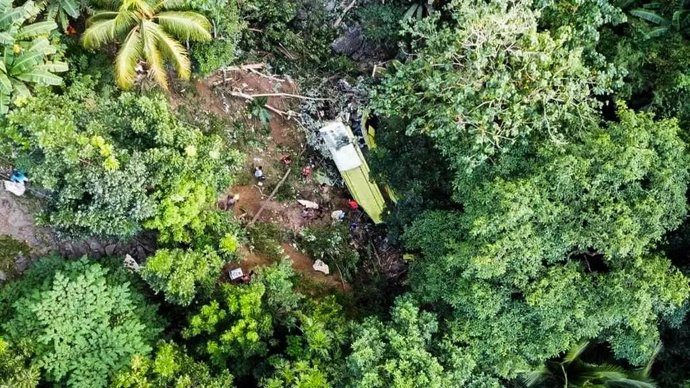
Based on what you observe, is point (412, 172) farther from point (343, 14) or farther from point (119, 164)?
point (119, 164)

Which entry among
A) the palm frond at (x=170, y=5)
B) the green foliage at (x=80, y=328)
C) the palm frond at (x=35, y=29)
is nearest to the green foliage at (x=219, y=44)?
the palm frond at (x=170, y=5)

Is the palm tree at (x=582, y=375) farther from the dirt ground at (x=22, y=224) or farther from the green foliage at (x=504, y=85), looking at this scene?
the dirt ground at (x=22, y=224)

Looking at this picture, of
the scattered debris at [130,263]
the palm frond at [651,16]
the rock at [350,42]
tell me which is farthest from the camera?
the rock at [350,42]

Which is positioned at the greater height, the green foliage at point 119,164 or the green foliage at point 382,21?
the green foliage at point 382,21

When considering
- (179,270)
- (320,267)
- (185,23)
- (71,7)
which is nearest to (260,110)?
(185,23)

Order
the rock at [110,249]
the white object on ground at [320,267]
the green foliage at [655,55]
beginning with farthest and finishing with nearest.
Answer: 1. the white object on ground at [320,267]
2. the rock at [110,249]
3. the green foliage at [655,55]

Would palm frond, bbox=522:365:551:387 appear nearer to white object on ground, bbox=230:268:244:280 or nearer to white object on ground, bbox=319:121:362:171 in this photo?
white object on ground, bbox=319:121:362:171

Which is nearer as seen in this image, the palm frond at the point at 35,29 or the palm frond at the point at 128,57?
the palm frond at the point at 35,29

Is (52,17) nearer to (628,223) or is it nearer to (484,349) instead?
(484,349)
